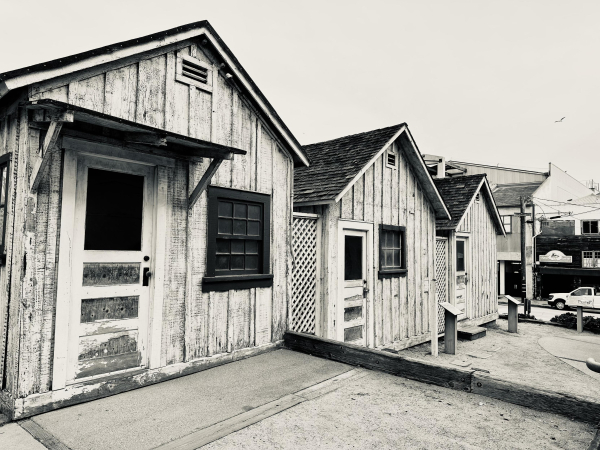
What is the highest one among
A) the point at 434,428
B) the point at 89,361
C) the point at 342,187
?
the point at 342,187

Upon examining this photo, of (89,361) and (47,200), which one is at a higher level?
(47,200)

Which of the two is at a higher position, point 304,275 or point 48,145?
point 48,145

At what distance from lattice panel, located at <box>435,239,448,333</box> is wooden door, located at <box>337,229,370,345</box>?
426 centimetres

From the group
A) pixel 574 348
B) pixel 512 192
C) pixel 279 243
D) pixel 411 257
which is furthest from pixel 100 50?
pixel 512 192

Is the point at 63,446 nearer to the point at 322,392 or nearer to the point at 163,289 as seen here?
the point at 163,289

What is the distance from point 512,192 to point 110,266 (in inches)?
1380

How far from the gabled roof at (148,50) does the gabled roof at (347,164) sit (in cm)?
114

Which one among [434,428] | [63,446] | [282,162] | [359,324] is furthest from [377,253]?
[63,446]

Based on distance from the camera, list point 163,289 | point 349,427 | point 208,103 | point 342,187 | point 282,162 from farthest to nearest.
→ point 342,187 → point 282,162 → point 208,103 → point 163,289 → point 349,427

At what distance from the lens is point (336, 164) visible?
895 cm

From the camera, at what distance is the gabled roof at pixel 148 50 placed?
3.78m

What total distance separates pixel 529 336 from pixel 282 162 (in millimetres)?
10239

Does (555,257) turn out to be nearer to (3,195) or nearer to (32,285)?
(32,285)

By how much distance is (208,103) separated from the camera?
5.61 meters
